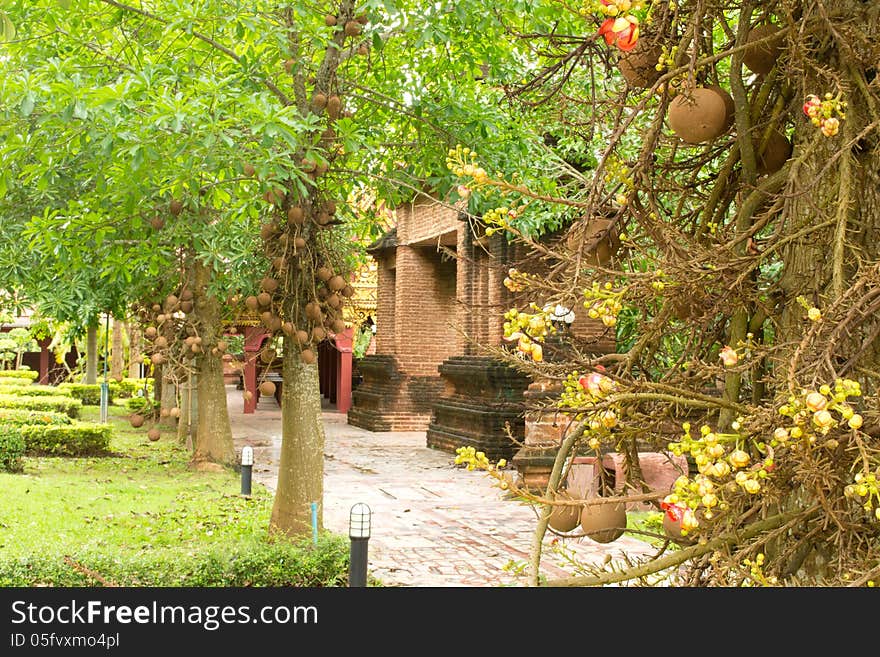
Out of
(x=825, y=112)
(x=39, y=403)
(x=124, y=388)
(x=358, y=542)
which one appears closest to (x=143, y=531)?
(x=358, y=542)

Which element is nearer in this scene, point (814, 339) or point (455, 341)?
point (814, 339)

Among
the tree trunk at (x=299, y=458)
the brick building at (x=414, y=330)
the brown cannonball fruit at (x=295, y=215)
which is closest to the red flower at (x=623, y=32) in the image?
the brown cannonball fruit at (x=295, y=215)

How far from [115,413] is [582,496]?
26.0 metres

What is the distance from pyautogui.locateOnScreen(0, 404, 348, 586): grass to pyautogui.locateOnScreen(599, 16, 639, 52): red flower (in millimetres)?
5782

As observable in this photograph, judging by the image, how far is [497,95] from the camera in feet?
27.8

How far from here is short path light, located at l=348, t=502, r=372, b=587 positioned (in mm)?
6402

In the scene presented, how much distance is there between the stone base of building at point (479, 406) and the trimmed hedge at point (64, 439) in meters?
6.43

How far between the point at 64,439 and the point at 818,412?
16592 mm

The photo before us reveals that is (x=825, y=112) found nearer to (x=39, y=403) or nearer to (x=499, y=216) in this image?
(x=499, y=216)

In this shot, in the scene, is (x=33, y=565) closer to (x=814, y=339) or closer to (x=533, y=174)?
(x=533, y=174)

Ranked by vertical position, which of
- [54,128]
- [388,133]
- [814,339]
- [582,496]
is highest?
[388,133]

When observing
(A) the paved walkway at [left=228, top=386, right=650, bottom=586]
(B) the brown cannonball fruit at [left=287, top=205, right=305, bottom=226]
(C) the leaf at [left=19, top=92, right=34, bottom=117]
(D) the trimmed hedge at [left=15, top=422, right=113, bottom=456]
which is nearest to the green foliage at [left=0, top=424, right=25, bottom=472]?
(D) the trimmed hedge at [left=15, top=422, right=113, bottom=456]

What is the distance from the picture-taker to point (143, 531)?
9.48m

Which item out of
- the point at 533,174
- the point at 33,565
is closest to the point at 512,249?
the point at 533,174
